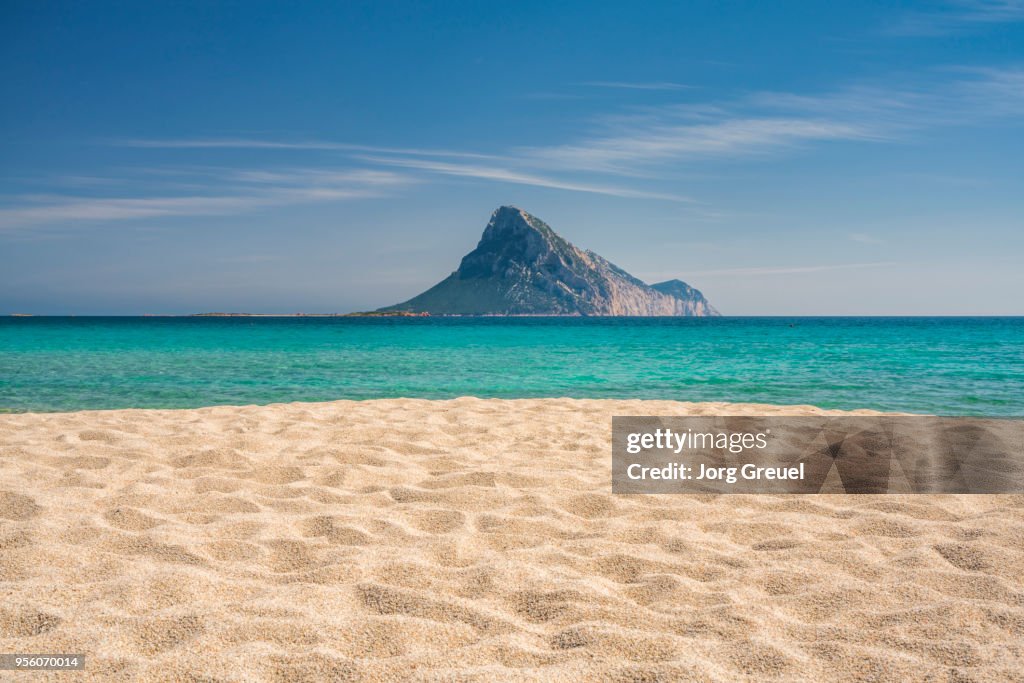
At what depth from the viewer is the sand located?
230cm

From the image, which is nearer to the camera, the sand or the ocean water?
the sand

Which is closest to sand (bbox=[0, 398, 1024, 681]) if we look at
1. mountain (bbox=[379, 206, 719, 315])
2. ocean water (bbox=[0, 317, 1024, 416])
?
ocean water (bbox=[0, 317, 1024, 416])

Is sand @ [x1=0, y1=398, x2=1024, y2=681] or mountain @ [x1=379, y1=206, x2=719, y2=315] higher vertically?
mountain @ [x1=379, y1=206, x2=719, y2=315]

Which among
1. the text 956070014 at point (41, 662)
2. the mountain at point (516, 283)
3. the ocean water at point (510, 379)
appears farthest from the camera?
the mountain at point (516, 283)

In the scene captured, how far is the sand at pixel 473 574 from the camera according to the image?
2.30 meters

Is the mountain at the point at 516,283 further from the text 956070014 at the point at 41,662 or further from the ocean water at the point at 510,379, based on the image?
the text 956070014 at the point at 41,662

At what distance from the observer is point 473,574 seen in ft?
9.98

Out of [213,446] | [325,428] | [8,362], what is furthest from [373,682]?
[8,362]

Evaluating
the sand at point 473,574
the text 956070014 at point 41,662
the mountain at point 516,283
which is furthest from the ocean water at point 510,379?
the mountain at point 516,283

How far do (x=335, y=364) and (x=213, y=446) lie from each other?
14.2 meters

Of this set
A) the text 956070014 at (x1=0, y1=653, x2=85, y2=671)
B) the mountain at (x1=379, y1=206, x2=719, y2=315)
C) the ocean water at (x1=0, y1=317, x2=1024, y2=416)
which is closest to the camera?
the text 956070014 at (x1=0, y1=653, x2=85, y2=671)

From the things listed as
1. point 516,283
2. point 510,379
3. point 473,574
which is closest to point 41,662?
point 473,574

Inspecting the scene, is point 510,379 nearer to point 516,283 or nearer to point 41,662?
point 41,662

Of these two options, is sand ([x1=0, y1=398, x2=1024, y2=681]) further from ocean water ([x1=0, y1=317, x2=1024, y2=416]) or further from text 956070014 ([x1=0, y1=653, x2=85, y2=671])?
ocean water ([x1=0, y1=317, x2=1024, y2=416])
